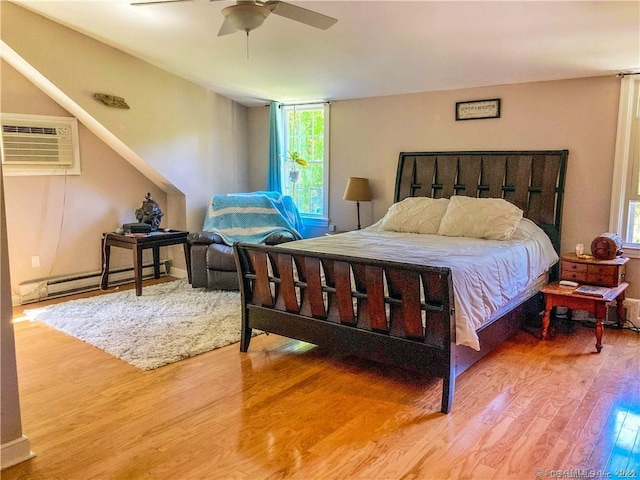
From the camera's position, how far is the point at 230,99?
6.22 metres

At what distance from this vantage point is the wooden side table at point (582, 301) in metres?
3.53

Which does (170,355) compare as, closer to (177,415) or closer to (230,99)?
(177,415)

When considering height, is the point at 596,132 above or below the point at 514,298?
above

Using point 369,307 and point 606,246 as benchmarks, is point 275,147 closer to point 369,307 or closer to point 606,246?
point 369,307

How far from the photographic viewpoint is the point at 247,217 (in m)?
5.44

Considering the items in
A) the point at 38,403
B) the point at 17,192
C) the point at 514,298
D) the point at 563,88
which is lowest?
the point at 38,403

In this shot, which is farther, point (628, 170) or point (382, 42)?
point (628, 170)

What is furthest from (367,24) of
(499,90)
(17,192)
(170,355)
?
(17,192)

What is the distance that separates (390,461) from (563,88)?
3518 mm

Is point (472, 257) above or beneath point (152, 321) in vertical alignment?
above

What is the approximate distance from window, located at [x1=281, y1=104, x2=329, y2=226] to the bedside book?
2.98 meters

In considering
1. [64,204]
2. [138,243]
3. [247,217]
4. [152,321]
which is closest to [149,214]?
[138,243]

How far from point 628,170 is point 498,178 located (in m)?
1.02

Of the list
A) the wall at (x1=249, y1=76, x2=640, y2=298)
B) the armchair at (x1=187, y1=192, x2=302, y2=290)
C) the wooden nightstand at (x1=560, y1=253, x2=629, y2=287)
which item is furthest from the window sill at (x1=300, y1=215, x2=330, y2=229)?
the wooden nightstand at (x1=560, y1=253, x2=629, y2=287)
